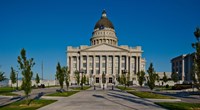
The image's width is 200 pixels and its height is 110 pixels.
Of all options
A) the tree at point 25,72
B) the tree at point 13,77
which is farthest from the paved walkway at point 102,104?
the tree at point 13,77

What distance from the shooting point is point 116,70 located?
13875cm

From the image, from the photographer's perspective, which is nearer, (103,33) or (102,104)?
(102,104)

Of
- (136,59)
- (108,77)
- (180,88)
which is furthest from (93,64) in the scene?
(180,88)

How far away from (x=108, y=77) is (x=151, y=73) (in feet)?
298

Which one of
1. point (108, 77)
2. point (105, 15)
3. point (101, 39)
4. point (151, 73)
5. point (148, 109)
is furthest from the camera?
point (105, 15)

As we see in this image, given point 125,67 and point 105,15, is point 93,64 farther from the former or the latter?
point 105,15

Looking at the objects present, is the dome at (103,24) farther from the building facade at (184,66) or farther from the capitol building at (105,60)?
the building facade at (184,66)

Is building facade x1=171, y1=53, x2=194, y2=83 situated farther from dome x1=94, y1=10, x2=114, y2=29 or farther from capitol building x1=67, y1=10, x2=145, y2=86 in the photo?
dome x1=94, y1=10, x2=114, y2=29

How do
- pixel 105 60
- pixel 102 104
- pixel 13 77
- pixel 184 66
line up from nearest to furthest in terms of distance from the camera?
1. pixel 102 104
2. pixel 13 77
3. pixel 184 66
4. pixel 105 60

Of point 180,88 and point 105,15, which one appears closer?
point 180,88

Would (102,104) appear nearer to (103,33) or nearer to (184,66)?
(184,66)

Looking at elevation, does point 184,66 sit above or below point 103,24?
below

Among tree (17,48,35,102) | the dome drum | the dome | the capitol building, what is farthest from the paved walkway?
the dome

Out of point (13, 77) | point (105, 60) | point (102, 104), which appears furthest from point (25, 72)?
point (105, 60)
